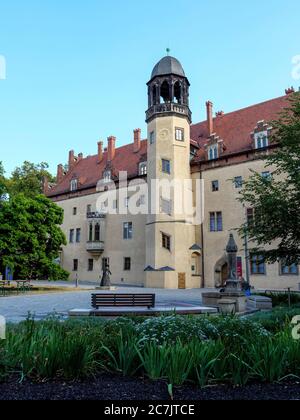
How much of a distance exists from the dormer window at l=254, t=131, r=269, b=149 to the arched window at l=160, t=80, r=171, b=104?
31.0 ft

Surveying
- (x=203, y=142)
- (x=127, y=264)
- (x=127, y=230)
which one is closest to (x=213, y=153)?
(x=203, y=142)

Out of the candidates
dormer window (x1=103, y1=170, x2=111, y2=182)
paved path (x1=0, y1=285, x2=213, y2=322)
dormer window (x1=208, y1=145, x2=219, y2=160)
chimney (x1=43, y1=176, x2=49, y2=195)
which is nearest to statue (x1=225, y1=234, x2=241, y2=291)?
paved path (x1=0, y1=285, x2=213, y2=322)

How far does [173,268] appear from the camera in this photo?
32500 mm

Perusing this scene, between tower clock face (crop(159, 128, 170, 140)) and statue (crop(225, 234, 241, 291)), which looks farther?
tower clock face (crop(159, 128, 170, 140))

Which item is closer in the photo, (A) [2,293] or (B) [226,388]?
(B) [226,388]

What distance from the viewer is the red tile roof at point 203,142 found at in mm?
34219

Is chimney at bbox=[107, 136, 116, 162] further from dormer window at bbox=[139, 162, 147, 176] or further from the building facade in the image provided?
dormer window at bbox=[139, 162, 147, 176]

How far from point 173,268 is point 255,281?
23.3ft

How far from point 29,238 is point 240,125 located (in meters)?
22.7

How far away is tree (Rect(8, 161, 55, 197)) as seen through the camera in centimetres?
4583

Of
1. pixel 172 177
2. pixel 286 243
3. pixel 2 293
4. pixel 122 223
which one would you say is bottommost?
pixel 2 293

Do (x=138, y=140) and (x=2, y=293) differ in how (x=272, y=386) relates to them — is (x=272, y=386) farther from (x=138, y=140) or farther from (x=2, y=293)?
(x=138, y=140)

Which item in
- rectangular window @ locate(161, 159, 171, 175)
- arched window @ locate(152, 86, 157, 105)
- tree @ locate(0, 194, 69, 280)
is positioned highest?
arched window @ locate(152, 86, 157, 105)
